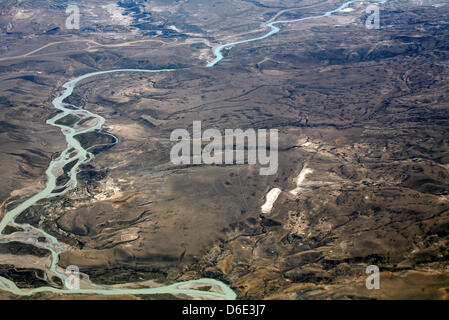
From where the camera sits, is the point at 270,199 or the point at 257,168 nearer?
the point at 270,199

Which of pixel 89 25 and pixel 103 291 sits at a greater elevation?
pixel 89 25

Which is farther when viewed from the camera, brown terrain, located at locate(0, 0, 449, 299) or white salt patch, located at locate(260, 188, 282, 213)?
white salt patch, located at locate(260, 188, 282, 213)

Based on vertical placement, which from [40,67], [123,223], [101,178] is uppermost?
[40,67]

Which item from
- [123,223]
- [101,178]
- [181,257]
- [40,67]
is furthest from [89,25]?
[181,257]

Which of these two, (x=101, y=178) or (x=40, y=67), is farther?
(x=40, y=67)

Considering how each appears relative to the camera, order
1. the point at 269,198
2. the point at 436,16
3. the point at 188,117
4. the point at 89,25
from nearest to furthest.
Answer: the point at 269,198 → the point at 188,117 → the point at 436,16 → the point at 89,25

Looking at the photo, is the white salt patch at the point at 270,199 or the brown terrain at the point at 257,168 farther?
the white salt patch at the point at 270,199

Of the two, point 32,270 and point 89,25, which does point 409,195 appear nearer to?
point 32,270

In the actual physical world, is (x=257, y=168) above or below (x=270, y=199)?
above
